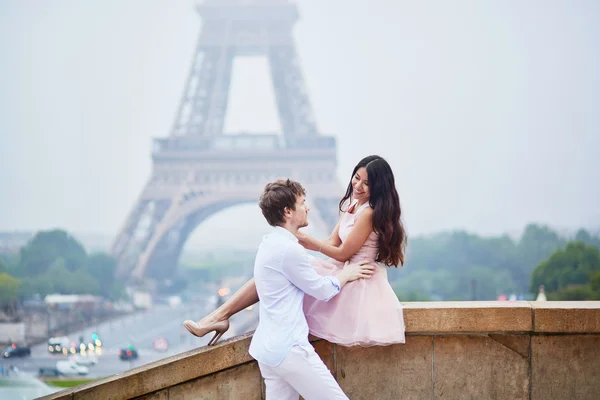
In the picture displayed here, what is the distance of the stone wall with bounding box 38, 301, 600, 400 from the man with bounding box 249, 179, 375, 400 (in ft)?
2.41

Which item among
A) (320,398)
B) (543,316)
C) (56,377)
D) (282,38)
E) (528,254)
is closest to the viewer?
(320,398)

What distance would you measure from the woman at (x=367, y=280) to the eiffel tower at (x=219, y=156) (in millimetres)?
32546

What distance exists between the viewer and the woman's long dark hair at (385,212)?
4.02m

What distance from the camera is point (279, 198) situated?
3693 mm

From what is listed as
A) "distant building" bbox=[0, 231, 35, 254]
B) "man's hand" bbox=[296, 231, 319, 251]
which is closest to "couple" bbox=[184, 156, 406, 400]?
"man's hand" bbox=[296, 231, 319, 251]

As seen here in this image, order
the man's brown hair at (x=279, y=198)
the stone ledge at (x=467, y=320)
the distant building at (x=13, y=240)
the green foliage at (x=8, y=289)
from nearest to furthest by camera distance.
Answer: the man's brown hair at (x=279, y=198) < the stone ledge at (x=467, y=320) < the green foliage at (x=8, y=289) < the distant building at (x=13, y=240)

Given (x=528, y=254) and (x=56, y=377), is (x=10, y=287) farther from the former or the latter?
(x=528, y=254)

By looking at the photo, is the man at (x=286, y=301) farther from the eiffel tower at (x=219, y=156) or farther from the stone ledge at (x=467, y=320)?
the eiffel tower at (x=219, y=156)

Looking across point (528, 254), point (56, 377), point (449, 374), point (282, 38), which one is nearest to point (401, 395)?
point (449, 374)

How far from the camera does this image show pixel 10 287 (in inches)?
1877

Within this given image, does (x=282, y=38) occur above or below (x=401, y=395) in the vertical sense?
above

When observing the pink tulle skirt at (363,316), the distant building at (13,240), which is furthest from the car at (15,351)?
the pink tulle skirt at (363,316)

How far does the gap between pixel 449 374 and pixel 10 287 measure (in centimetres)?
4673

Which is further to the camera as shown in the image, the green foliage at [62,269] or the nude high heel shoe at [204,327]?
the green foliage at [62,269]
